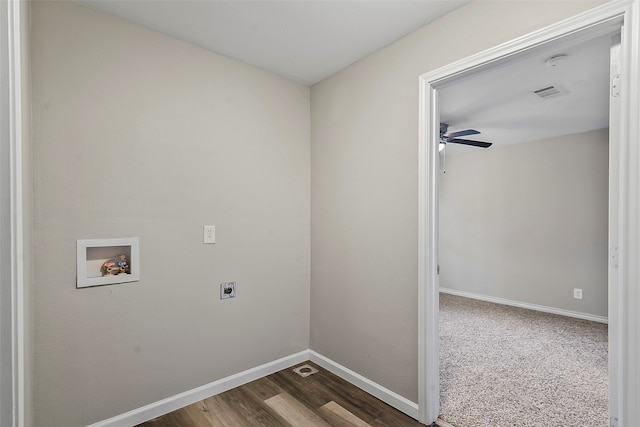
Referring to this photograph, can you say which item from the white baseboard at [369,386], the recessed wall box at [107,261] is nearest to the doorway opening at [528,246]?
the white baseboard at [369,386]

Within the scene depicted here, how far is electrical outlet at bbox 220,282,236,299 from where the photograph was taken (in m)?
2.29

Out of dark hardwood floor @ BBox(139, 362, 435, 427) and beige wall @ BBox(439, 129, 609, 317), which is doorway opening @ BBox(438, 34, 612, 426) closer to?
beige wall @ BBox(439, 129, 609, 317)

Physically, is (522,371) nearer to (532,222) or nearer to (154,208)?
(532,222)

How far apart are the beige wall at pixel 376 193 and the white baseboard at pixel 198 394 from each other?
33 centimetres

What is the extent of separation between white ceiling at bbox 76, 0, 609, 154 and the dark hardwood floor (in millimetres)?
2140

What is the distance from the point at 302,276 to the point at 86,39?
7.09ft

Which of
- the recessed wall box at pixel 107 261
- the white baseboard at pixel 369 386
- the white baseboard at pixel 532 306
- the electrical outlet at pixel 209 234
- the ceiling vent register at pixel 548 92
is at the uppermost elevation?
the ceiling vent register at pixel 548 92

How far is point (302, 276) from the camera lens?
2.79 m

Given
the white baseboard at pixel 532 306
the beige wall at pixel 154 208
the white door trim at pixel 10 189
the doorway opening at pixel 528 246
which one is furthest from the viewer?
the white baseboard at pixel 532 306

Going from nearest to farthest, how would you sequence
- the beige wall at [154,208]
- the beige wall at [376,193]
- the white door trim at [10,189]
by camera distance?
the white door trim at [10,189], the beige wall at [154,208], the beige wall at [376,193]

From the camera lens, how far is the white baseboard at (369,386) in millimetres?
2022

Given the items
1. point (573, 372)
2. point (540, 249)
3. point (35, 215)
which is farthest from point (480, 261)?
point (35, 215)

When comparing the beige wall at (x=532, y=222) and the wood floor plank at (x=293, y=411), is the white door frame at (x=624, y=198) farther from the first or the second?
the beige wall at (x=532, y=222)

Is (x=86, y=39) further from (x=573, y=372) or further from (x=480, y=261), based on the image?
(x=480, y=261)
